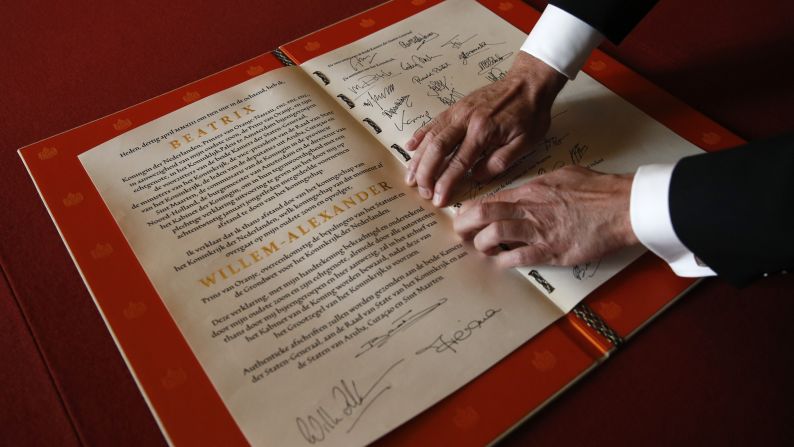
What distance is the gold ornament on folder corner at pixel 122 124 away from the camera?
79cm

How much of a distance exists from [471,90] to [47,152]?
22.7 inches

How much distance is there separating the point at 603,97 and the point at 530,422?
485 mm

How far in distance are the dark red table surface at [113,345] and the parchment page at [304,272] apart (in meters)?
0.09

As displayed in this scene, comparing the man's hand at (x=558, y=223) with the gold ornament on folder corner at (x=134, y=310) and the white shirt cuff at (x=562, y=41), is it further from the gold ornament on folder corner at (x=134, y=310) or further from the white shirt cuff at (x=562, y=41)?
the gold ornament on folder corner at (x=134, y=310)

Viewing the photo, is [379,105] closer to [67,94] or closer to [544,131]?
[544,131]

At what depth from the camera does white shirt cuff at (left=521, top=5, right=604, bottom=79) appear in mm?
780

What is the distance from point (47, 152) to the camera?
761 millimetres
